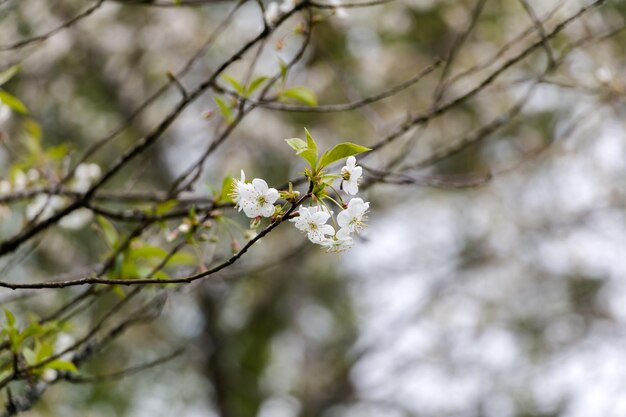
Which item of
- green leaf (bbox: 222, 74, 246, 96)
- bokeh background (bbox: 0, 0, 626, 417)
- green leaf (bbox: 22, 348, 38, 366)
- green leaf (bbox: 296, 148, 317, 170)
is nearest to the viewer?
green leaf (bbox: 296, 148, 317, 170)

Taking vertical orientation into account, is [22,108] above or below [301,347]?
below

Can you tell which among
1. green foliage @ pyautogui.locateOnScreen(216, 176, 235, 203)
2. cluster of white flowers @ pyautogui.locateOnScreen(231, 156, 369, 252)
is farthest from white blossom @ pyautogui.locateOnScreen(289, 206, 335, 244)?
green foliage @ pyautogui.locateOnScreen(216, 176, 235, 203)

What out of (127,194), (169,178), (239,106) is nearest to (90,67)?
→ (169,178)

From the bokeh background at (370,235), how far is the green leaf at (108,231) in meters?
2.59

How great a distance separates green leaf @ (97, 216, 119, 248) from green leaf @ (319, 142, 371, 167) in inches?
29.6

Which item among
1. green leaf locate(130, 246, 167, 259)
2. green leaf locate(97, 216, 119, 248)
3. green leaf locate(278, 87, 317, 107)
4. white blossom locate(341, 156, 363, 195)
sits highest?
green leaf locate(278, 87, 317, 107)

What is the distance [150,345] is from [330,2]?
4534 mm

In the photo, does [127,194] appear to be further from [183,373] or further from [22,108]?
[183,373]

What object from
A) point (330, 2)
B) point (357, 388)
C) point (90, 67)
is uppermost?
point (90, 67)

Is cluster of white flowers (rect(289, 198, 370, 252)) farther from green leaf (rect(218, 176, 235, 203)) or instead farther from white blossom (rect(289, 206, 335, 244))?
green leaf (rect(218, 176, 235, 203))

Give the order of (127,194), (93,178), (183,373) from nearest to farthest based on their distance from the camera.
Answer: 1. (127,194)
2. (93,178)
3. (183,373)

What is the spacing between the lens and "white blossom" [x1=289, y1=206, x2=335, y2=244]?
0.95 meters

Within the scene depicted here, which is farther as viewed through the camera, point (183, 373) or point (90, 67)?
point (183, 373)

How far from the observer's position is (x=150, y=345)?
18.5 ft
